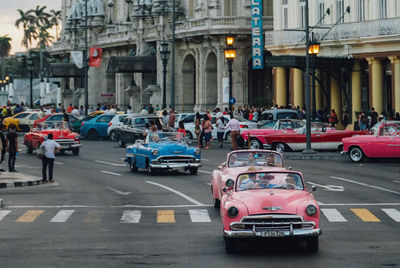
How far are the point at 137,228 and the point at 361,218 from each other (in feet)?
16.4

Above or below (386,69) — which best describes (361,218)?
below

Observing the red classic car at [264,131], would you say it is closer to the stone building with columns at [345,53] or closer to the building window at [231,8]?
the stone building with columns at [345,53]

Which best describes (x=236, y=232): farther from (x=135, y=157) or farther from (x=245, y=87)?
(x=245, y=87)

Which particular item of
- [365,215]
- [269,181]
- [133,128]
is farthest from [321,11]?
[269,181]

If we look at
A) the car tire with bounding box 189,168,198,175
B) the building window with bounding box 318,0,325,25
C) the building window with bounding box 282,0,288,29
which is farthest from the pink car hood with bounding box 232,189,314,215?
the building window with bounding box 282,0,288,29

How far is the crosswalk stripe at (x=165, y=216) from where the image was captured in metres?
21.4

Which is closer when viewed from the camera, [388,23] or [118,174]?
[118,174]

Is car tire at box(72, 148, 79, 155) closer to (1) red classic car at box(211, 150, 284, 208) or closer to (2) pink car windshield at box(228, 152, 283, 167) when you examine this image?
(1) red classic car at box(211, 150, 284, 208)

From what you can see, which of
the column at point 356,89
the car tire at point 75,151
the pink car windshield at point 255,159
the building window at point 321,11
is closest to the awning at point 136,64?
the building window at point 321,11

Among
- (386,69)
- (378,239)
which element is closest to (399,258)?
(378,239)

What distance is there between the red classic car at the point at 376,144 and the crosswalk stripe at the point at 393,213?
547 inches

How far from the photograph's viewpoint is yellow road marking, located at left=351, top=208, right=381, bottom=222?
2127 cm

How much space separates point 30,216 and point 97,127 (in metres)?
35.6

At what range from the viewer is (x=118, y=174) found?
3409 cm
